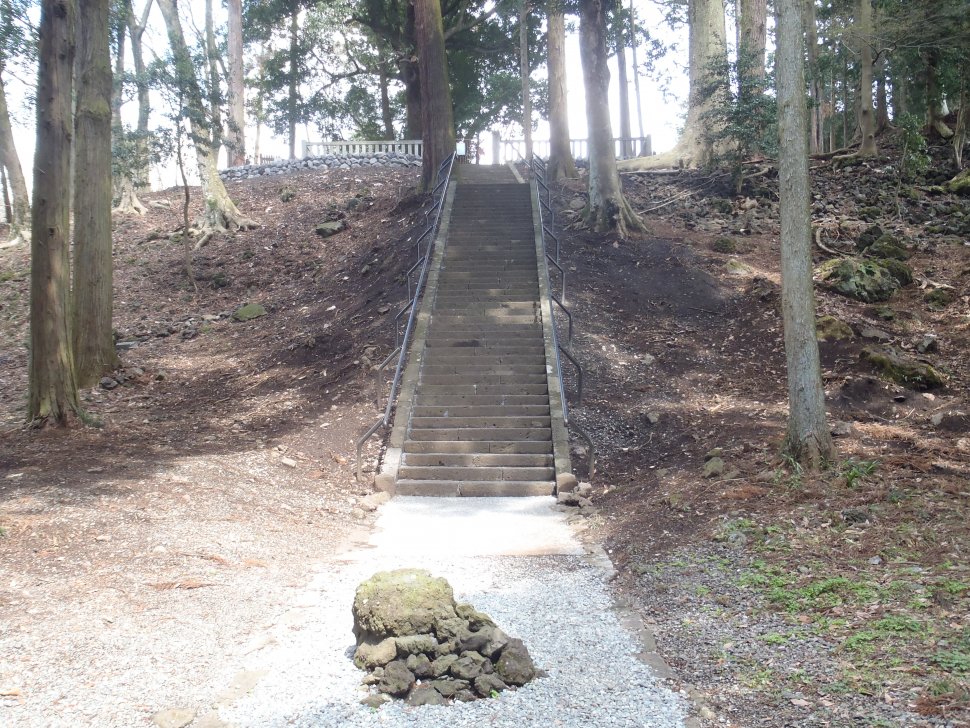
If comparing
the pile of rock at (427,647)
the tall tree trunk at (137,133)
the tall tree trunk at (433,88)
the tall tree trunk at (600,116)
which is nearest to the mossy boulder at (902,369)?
the tall tree trunk at (600,116)

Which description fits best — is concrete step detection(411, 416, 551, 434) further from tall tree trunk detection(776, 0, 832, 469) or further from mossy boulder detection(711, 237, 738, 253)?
mossy boulder detection(711, 237, 738, 253)

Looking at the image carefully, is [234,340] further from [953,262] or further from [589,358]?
[953,262]

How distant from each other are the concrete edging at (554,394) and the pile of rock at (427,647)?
14.7ft

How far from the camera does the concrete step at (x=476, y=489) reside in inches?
364

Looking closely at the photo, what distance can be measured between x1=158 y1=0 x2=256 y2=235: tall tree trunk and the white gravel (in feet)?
46.4

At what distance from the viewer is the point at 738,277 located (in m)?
15.5

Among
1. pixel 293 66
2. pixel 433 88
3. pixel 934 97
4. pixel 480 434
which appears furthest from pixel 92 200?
pixel 293 66

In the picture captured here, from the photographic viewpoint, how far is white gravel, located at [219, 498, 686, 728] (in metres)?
4.10

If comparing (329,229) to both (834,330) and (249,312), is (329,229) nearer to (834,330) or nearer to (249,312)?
(249,312)

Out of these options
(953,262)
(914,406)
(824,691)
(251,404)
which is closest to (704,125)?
(953,262)

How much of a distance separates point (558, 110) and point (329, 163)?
8473 millimetres

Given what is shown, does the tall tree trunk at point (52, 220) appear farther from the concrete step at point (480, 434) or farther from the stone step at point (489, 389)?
the stone step at point (489, 389)

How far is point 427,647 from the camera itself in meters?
4.47

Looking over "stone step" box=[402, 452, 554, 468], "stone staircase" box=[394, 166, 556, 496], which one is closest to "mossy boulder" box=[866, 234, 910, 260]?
"stone staircase" box=[394, 166, 556, 496]
